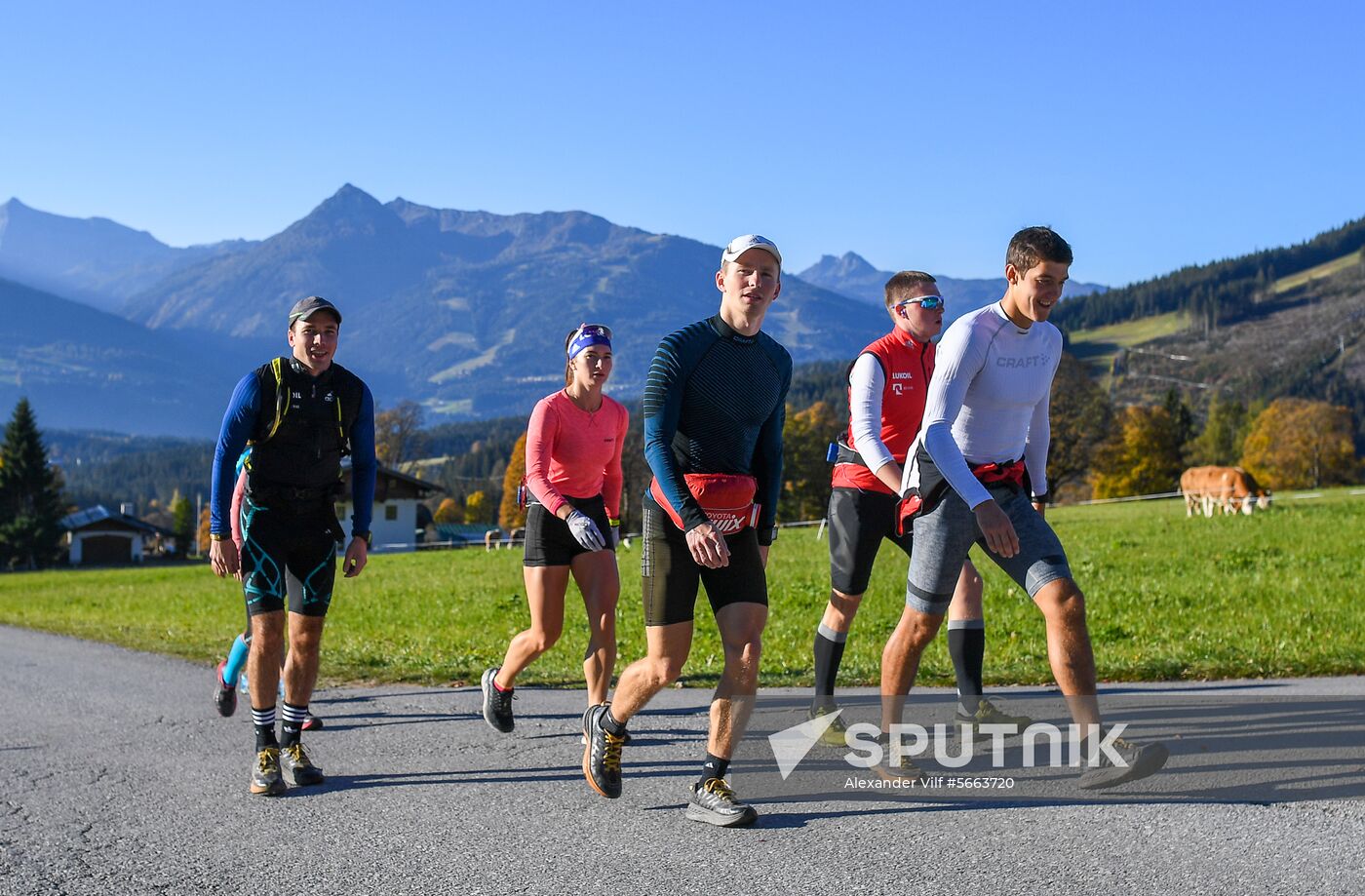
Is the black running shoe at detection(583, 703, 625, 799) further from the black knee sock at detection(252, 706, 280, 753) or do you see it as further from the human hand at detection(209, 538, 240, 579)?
the human hand at detection(209, 538, 240, 579)

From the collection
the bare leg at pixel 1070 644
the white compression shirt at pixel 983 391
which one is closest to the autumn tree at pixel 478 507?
the white compression shirt at pixel 983 391

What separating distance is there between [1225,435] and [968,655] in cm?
12555

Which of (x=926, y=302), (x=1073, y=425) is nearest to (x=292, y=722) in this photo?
(x=926, y=302)

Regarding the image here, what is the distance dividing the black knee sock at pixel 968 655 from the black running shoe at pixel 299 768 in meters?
3.25

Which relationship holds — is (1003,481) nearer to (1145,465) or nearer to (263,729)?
(263,729)

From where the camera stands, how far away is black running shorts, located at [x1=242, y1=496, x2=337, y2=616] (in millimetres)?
6250

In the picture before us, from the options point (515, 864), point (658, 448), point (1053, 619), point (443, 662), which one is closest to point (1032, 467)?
point (1053, 619)

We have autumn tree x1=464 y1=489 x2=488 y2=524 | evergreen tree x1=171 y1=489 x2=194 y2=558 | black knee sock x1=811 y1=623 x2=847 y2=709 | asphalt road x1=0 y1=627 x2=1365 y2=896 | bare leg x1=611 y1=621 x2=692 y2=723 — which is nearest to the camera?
asphalt road x1=0 y1=627 x2=1365 y2=896

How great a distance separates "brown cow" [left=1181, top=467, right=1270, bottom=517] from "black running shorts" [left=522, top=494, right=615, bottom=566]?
30883 millimetres

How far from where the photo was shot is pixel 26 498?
90.2m

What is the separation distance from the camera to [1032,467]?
619 centimetres

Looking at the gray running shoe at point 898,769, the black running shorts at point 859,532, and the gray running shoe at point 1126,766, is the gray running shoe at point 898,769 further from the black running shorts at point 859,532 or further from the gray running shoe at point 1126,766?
the black running shorts at point 859,532

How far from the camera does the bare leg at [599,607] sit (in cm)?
677

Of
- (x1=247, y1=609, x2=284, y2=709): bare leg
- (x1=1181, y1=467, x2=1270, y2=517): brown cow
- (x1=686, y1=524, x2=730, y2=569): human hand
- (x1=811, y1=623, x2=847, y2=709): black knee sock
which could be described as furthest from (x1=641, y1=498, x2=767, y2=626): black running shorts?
(x1=1181, y1=467, x2=1270, y2=517): brown cow
